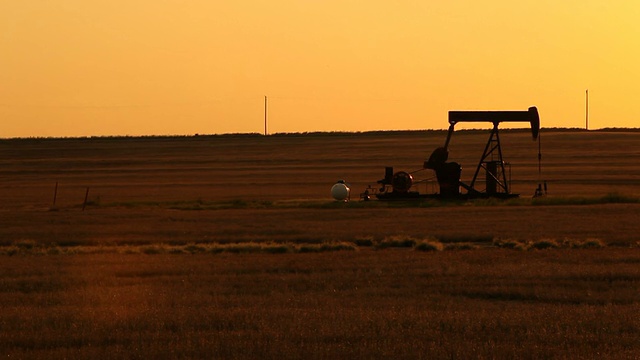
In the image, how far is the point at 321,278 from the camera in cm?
1590

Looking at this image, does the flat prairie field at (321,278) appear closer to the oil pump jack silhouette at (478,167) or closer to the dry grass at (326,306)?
the dry grass at (326,306)

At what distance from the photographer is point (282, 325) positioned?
37.5 feet

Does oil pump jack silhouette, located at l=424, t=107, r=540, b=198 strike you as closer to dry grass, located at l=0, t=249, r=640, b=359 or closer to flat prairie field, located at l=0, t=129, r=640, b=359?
flat prairie field, located at l=0, t=129, r=640, b=359

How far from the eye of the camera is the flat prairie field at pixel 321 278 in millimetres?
10648

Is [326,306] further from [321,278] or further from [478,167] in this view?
[478,167]

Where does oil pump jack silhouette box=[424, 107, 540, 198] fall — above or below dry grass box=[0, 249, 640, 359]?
above

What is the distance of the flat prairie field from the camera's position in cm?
Answer: 1065

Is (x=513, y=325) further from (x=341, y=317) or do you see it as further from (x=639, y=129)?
(x=639, y=129)

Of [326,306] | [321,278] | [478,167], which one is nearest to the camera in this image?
[326,306]

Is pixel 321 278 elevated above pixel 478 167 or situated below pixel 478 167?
below

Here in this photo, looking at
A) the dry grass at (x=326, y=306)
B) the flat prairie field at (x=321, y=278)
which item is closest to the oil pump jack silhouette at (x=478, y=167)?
the flat prairie field at (x=321, y=278)

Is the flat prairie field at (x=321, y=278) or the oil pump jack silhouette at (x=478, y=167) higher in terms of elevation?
the oil pump jack silhouette at (x=478, y=167)

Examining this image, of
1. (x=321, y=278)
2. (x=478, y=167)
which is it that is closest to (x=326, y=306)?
(x=321, y=278)

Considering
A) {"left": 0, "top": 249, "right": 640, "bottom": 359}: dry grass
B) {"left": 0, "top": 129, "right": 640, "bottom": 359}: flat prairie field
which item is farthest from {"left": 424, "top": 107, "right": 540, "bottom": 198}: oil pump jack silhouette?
{"left": 0, "top": 249, "right": 640, "bottom": 359}: dry grass
